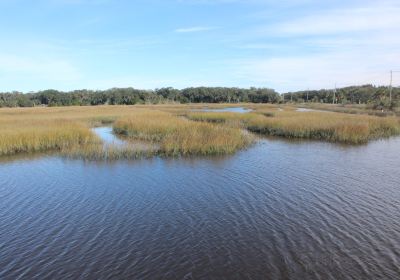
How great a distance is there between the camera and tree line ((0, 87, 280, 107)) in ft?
291

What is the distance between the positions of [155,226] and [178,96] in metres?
104

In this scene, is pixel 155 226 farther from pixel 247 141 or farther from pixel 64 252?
pixel 247 141

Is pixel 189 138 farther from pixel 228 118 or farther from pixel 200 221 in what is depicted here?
pixel 228 118

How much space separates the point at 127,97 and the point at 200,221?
3531 inches

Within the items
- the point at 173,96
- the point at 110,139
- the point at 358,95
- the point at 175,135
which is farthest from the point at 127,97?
the point at 175,135

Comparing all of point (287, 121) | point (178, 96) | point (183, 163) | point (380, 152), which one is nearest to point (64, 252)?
point (183, 163)

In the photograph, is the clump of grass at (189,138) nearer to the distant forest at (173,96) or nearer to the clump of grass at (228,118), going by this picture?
the clump of grass at (228,118)

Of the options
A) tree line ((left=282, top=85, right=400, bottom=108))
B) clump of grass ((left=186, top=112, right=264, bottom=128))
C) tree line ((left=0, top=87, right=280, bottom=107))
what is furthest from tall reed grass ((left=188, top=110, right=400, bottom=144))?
tree line ((left=0, top=87, right=280, bottom=107))

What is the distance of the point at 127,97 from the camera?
95438 mm

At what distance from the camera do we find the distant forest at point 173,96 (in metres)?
85.0

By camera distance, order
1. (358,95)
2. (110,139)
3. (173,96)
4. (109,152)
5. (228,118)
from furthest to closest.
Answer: (173,96) → (358,95) → (228,118) → (110,139) → (109,152)

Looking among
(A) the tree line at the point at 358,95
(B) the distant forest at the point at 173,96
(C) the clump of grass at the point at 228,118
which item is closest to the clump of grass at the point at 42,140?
(C) the clump of grass at the point at 228,118

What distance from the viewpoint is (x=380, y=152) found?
19688 millimetres

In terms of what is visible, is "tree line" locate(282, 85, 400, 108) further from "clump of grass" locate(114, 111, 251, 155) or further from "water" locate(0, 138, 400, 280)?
→ "water" locate(0, 138, 400, 280)
